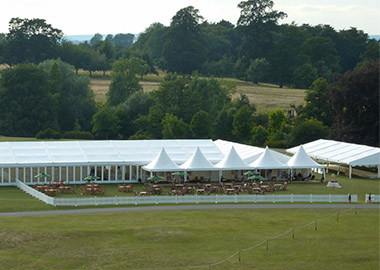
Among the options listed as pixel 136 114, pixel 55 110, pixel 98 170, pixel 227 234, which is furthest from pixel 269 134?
pixel 227 234

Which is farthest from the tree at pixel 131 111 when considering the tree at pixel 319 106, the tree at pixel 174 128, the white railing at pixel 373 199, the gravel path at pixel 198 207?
the gravel path at pixel 198 207

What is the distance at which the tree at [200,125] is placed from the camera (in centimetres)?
11875

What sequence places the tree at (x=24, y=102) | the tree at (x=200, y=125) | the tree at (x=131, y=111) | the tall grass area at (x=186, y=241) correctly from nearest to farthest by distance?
the tall grass area at (x=186, y=241), the tree at (x=200, y=125), the tree at (x=24, y=102), the tree at (x=131, y=111)

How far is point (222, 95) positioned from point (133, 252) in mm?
98440

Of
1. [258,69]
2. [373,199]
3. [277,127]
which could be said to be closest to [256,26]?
[258,69]

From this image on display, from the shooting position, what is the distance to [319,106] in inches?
5027

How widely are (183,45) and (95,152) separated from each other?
117 m

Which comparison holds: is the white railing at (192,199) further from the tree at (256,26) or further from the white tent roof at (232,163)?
the tree at (256,26)

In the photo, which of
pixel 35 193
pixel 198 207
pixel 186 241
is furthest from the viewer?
pixel 35 193

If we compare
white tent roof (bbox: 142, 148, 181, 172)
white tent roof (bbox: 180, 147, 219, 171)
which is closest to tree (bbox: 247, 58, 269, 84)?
white tent roof (bbox: 180, 147, 219, 171)

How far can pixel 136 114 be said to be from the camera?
13588cm

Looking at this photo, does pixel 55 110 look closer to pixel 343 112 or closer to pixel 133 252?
pixel 343 112

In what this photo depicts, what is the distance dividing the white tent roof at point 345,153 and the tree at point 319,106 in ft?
118

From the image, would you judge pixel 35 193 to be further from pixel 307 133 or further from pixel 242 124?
pixel 242 124
